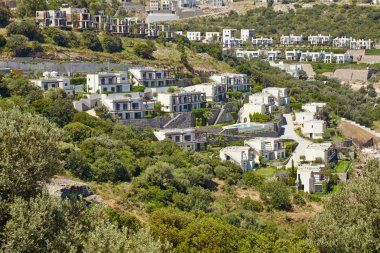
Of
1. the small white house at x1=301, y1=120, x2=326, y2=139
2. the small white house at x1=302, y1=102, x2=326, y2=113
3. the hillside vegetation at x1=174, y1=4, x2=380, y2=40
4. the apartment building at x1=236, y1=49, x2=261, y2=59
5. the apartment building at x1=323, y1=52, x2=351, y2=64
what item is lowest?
the small white house at x1=301, y1=120, x2=326, y2=139

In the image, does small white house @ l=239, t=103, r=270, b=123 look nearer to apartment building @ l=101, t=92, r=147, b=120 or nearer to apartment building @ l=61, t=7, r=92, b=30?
apartment building @ l=101, t=92, r=147, b=120

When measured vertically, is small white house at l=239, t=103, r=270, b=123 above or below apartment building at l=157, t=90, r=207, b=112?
below

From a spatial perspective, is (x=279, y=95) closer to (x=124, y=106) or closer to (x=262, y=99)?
(x=262, y=99)

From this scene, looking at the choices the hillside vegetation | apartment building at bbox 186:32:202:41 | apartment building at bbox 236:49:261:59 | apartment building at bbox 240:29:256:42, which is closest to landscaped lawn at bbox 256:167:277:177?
apartment building at bbox 236:49:261:59

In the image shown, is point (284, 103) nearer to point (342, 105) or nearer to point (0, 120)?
point (342, 105)

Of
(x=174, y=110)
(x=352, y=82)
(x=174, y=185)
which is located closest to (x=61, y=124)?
(x=174, y=185)

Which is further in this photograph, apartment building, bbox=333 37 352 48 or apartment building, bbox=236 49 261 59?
apartment building, bbox=333 37 352 48
